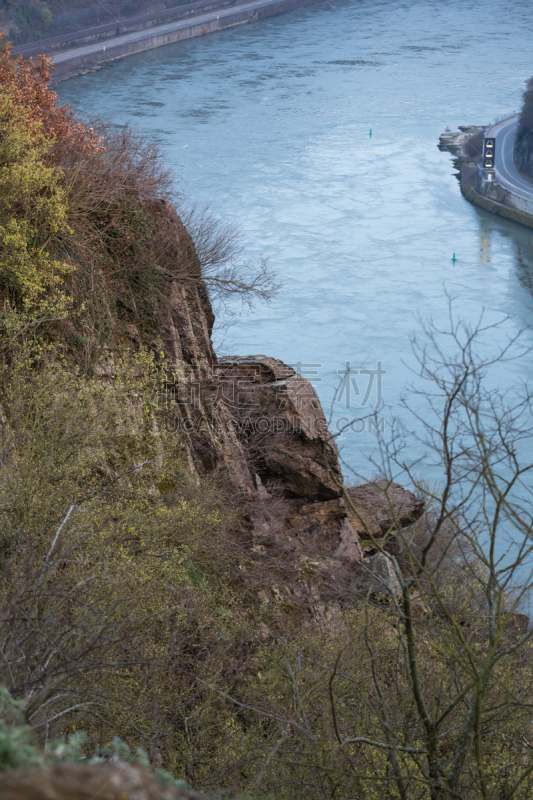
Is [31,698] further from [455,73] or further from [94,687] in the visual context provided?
[455,73]

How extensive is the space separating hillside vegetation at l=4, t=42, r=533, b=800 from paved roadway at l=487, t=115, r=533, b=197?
222 ft

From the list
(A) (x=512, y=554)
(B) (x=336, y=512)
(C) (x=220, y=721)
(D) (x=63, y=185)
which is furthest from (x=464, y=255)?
(C) (x=220, y=721)

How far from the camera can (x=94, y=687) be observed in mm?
7664

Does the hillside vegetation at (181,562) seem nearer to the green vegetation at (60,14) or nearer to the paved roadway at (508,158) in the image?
the paved roadway at (508,158)

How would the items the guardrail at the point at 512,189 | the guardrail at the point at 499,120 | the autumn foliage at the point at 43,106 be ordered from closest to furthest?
the autumn foliage at the point at 43,106 → the guardrail at the point at 512,189 → the guardrail at the point at 499,120

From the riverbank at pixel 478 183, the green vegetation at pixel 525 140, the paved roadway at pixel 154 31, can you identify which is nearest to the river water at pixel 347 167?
the riverbank at pixel 478 183

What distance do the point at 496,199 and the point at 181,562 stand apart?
7226cm

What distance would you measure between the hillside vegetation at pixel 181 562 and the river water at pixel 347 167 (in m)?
20.1

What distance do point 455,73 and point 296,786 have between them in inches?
4837

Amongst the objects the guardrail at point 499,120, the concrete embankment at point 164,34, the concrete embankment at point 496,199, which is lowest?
the concrete embankment at point 496,199

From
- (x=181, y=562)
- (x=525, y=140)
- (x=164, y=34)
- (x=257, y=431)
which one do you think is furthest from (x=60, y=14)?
(x=181, y=562)

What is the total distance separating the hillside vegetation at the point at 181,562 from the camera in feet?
22.8

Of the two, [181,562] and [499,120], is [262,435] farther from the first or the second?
[499,120]

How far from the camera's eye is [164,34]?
362ft
